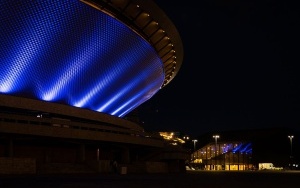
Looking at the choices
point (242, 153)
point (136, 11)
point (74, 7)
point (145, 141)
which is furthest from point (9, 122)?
point (242, 153)

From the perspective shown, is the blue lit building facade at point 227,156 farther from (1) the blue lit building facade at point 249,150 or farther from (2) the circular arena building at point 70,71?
(2) the circular arena building at point 70,71

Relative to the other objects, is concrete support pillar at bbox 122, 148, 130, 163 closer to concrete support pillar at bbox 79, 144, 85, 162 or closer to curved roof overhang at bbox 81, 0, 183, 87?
concrete support pillar at bbox 79, 144, 85, 162

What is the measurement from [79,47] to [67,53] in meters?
1.04

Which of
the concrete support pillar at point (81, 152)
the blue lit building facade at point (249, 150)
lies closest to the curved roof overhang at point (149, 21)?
the concrete support pillar at point (81, 152)

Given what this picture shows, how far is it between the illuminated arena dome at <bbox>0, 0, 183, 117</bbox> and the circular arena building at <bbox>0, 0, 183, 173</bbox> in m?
0.07

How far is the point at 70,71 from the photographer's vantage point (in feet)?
121

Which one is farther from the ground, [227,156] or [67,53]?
[67,53]

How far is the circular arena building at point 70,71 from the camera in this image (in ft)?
102

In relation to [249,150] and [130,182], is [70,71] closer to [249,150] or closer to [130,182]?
[130,182]

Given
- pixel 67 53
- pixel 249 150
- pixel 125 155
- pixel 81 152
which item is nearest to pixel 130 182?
pixel 67 53

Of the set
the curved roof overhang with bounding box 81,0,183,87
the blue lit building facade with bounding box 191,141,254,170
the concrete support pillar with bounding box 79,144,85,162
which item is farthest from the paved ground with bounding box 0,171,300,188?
the blue lit building facade with bounding box 191,141,254,170

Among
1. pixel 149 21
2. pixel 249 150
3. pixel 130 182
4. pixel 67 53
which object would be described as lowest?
pixel 249 150

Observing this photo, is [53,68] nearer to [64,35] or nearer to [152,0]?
[64,35]

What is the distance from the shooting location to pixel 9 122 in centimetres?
3095
